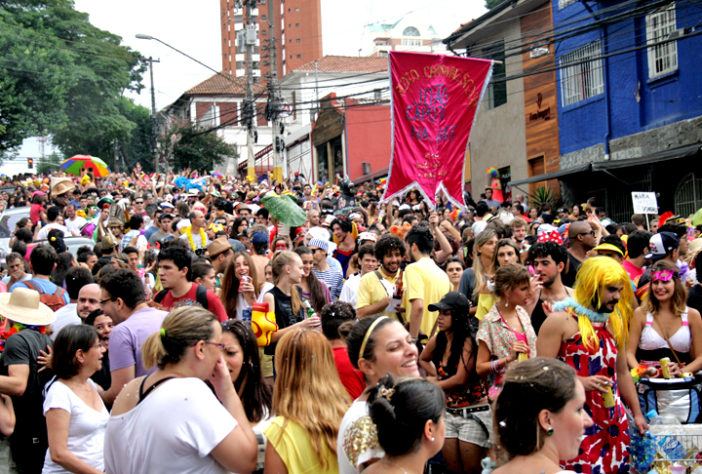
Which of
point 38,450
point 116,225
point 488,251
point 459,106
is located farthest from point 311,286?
point 116,225

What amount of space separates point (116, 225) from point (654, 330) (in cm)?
927

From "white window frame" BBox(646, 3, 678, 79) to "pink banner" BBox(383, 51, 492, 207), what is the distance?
8.99 m

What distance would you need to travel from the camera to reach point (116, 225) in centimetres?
1258

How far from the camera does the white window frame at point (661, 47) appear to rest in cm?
1800

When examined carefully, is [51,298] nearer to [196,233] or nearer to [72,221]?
[196,233]

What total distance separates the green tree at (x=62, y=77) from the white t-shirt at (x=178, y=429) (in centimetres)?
4821

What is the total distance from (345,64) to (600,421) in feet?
197

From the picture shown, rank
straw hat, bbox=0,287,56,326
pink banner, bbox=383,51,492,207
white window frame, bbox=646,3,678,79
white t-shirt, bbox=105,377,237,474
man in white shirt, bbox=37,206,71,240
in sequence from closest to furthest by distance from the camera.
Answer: white t-shirt, bbox=105,377,237,474 → straw hat, bbox=0,287,56,326 → pink banner, bbox=383,51,492,207 → man in white shirt, bbox=37,206,71,240 → white window frame, bbox=646,3,678,79

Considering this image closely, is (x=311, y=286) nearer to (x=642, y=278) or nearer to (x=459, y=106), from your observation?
(x=642, y=278)

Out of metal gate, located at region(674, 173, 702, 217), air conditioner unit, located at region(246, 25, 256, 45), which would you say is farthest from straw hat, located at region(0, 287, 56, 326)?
air conditioner unit, located at region(246, 25, 256, 45)

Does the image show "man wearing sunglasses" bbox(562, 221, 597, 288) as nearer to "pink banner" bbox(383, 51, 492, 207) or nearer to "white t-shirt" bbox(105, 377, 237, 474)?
"pink banner" bbox(383, 51, 492, 207)

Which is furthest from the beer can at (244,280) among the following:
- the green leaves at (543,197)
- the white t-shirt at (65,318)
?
the green leaves at (543,197)

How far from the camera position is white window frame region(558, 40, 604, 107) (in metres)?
21.2

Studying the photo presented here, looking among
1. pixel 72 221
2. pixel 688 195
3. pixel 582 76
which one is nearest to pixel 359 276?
pixel 72 221
